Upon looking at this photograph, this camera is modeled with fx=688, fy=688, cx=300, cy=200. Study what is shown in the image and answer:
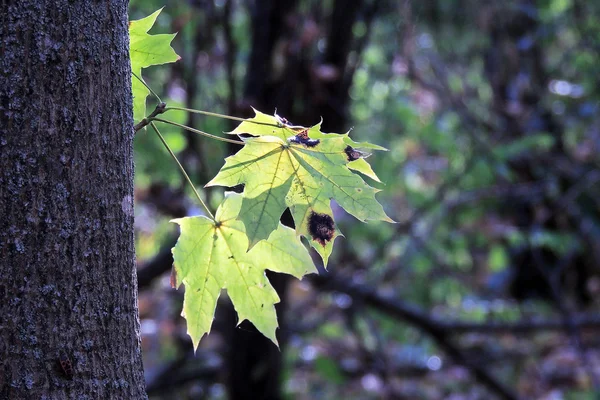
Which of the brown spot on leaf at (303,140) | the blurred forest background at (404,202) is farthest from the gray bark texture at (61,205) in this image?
the blurred forest background at (404,202)

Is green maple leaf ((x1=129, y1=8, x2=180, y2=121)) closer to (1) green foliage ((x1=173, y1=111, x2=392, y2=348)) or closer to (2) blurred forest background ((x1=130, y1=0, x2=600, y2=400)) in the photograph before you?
(1) green foliage ((x1=173, y1=111, x2=392, y2=348))

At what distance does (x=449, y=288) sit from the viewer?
14.7 ft

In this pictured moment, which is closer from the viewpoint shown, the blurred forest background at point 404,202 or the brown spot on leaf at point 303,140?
the brown spot on leaf at point 303,140

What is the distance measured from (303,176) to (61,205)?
0.38m

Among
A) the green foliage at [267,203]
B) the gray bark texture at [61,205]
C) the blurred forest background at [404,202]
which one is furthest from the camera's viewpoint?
the blurred forest background at [404,202]

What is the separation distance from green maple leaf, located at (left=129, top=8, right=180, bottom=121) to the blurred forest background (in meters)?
1.75

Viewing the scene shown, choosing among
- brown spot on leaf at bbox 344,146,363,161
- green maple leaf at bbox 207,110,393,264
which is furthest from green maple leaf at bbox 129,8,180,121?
brown spot on leaf at bbox 344,146,363,161

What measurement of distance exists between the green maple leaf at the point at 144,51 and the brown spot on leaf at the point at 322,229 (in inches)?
12.4

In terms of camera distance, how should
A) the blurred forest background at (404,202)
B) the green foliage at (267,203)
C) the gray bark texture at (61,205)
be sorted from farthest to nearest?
the blurred forest background at (404,202)
the green foliage at (267,203)
the gray bark texture at (61,205)

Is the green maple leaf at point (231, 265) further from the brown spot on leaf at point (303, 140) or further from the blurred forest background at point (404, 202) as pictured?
the blurred forest background at point (404, 202)

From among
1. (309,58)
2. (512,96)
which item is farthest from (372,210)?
(512,96)

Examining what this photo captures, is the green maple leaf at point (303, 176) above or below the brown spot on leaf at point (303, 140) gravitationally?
below

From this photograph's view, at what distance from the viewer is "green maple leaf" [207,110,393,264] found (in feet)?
3.15

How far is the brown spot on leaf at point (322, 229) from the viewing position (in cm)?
96
